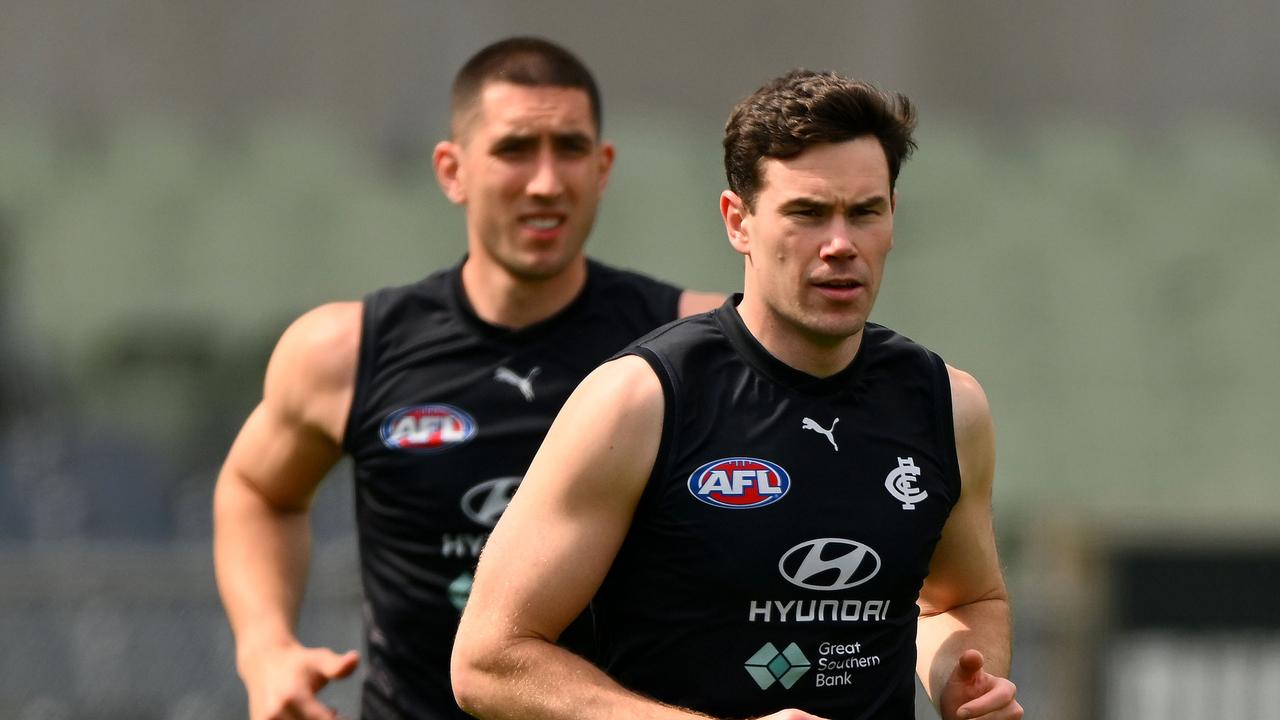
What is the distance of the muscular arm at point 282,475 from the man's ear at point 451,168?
413 mm

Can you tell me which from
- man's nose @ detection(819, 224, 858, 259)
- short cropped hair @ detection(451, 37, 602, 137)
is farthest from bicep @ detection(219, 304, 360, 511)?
man's nose @ detection(819, 224, 858, 259)

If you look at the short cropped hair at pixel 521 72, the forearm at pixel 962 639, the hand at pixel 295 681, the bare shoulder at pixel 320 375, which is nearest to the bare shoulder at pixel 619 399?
the forearm at pixel 962 639

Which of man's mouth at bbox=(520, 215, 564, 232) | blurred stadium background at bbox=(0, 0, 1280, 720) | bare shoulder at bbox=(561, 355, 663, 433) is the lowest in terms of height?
blurred stadium background at bbox=(0, 0, 1280, 720)

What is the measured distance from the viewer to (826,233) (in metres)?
3.10

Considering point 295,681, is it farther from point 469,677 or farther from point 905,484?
point 905,484

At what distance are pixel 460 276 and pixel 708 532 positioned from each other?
1732 millimetres

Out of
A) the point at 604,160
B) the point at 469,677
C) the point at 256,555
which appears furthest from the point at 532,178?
the point at 469,677

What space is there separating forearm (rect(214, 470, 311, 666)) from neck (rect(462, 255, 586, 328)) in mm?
762

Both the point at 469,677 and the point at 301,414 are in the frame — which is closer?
the point at 469,677

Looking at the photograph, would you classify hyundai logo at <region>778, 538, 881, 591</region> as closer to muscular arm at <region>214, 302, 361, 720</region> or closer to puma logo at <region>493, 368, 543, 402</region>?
puma logo at <region>493, 368, 543, 402</region>

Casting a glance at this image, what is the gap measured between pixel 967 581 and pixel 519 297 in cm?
153

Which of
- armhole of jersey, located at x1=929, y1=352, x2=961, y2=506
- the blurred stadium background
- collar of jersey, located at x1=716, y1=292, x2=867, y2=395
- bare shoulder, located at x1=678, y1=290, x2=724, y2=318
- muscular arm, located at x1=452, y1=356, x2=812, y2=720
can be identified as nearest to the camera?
muscular arm, located at x1=452, y1=356, x2=812, y2=720

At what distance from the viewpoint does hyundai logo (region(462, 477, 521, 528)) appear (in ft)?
14.2

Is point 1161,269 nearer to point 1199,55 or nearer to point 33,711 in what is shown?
point 1199,55
